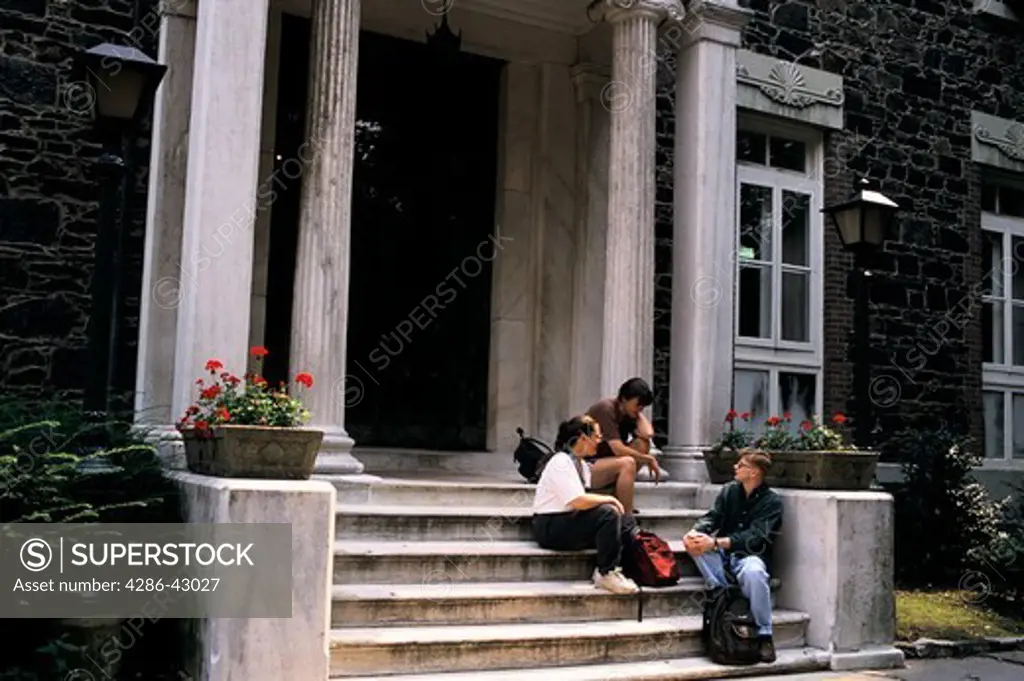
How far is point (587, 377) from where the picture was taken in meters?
10.2

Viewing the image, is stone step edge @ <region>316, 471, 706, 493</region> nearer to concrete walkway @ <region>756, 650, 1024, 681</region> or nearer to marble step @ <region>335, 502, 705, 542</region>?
marble step @ <region>335, 502, 705, 542</region>

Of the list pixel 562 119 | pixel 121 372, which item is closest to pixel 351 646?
pixel 121 372

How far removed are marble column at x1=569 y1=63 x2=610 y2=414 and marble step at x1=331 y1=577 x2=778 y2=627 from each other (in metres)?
3.36

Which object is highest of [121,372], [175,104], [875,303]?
A: [175,104]

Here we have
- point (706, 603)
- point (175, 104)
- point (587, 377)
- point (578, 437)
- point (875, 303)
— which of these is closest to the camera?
point (706, 603)

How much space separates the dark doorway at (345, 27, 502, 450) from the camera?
9.88 metres

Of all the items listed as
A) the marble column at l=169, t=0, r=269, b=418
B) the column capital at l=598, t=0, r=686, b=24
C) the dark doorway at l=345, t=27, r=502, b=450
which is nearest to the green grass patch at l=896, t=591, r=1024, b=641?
the dark doorway at l=345, t=27, r=502, b=450

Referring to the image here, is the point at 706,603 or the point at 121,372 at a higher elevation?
the point at 121,372

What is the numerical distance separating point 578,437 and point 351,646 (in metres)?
2.22

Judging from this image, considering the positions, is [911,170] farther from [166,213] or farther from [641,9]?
[166,213]

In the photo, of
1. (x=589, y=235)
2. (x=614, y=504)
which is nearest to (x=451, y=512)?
(x=614, y=504)

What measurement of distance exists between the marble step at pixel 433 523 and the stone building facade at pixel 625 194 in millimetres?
722

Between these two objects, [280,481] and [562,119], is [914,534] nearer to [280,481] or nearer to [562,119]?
[562,119]

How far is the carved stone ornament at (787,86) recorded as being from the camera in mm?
11540
